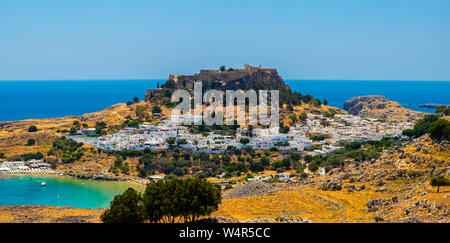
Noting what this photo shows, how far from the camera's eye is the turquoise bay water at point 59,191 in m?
42.7

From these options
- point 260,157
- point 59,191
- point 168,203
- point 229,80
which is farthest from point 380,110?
point 168,203

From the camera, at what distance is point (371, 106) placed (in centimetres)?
11688

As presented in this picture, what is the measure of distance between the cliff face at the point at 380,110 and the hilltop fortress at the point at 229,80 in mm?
35212

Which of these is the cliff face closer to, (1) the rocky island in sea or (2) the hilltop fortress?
(1) the rocky island in sea

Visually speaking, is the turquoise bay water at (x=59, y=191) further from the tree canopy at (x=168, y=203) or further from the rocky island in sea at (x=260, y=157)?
the tree canopy at (x=168, y=203)

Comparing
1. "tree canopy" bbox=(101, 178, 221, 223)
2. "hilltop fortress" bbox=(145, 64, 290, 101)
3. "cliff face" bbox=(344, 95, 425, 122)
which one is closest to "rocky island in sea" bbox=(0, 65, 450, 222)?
"hilltop fortress" bbox=(145, 64, 290, 101)

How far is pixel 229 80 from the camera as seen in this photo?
82.8 metres

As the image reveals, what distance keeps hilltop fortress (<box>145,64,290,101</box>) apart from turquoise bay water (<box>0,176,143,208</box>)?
35.2m

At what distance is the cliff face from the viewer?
10250 cm

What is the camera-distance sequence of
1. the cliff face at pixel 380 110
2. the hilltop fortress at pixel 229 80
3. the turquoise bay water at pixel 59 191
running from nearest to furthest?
1. the turquoise bay water at pixel 59 191
2. the hilltop fortress at pixel 229 80
3. the cliff face at pixel 380 110

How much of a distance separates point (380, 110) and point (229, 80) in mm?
51195

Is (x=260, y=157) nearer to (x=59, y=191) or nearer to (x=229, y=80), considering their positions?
→ (x=59, y=191)

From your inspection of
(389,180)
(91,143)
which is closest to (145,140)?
(91,143)

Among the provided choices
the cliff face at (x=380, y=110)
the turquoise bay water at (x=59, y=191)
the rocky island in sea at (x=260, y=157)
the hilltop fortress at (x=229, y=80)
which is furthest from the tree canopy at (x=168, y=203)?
the cliff face at (x=380, y=110)
